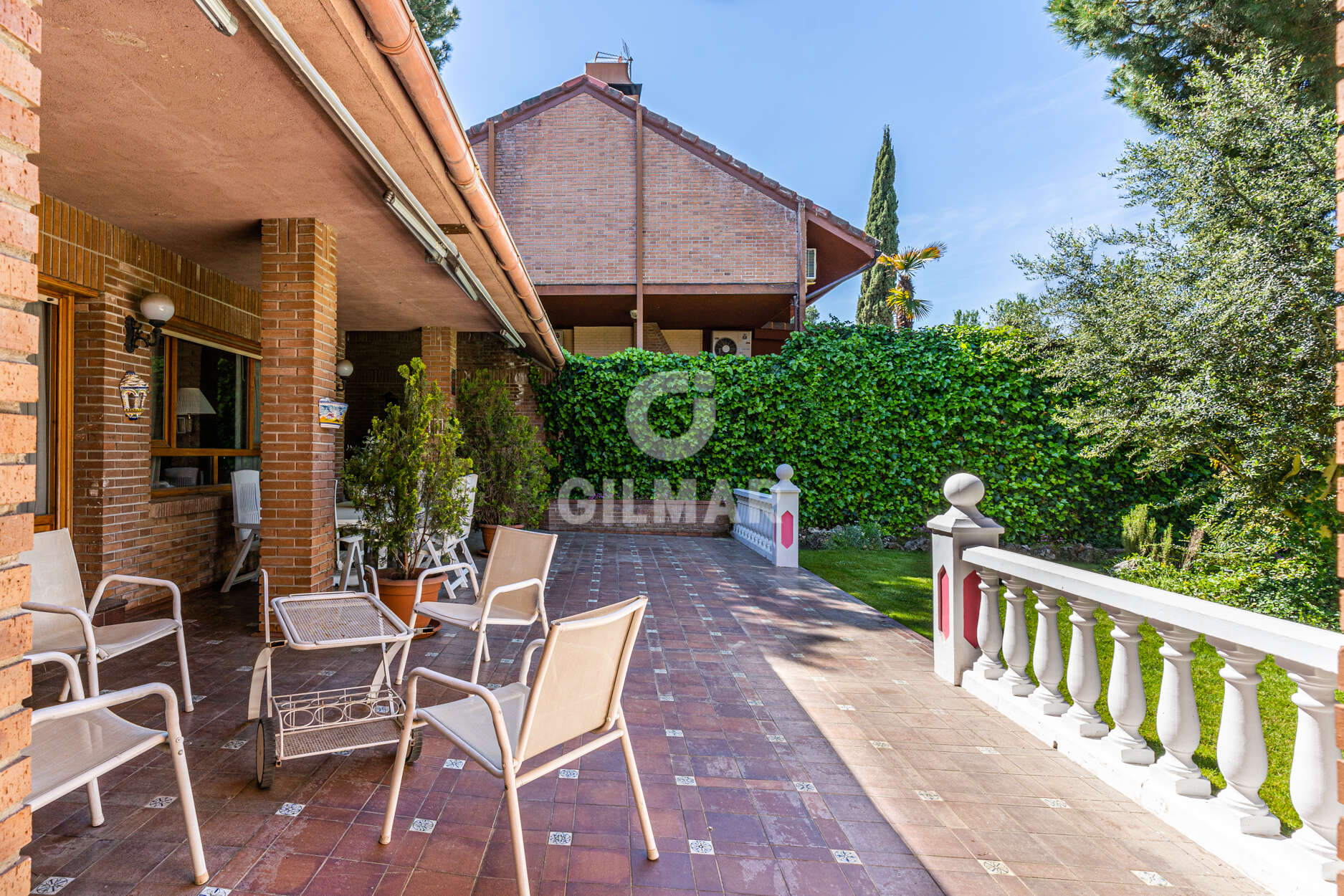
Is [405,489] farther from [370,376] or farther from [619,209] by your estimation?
[370,376]

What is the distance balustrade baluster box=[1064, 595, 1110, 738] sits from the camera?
255 centimetres

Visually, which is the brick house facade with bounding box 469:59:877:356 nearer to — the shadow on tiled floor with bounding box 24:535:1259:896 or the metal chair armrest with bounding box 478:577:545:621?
the metal chair armrest with bounding box 478:577:545:621

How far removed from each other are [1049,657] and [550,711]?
2.28 m

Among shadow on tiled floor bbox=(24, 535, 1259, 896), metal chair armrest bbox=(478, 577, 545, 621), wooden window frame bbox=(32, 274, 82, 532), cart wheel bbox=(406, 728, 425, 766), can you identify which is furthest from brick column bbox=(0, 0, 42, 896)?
wooden window frame bbox=(32, 274, 82, 532)

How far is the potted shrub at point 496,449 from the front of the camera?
7184mm

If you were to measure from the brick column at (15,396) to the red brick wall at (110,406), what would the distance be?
3962mm

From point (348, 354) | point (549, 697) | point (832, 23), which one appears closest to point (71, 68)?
point (549, 697)

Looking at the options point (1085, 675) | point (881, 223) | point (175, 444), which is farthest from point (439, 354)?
point (881, 223)

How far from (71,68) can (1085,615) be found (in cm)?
461

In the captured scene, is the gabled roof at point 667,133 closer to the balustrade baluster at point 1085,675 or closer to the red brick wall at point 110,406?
the red brick wall at point 110,406

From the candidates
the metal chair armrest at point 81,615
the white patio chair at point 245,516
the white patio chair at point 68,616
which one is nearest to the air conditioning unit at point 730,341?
the white patio chair at point 245,516

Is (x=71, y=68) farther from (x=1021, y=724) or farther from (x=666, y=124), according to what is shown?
(x=666, y=124)

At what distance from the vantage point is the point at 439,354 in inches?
305

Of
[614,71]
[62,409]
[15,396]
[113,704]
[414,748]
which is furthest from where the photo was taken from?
[614,71]
